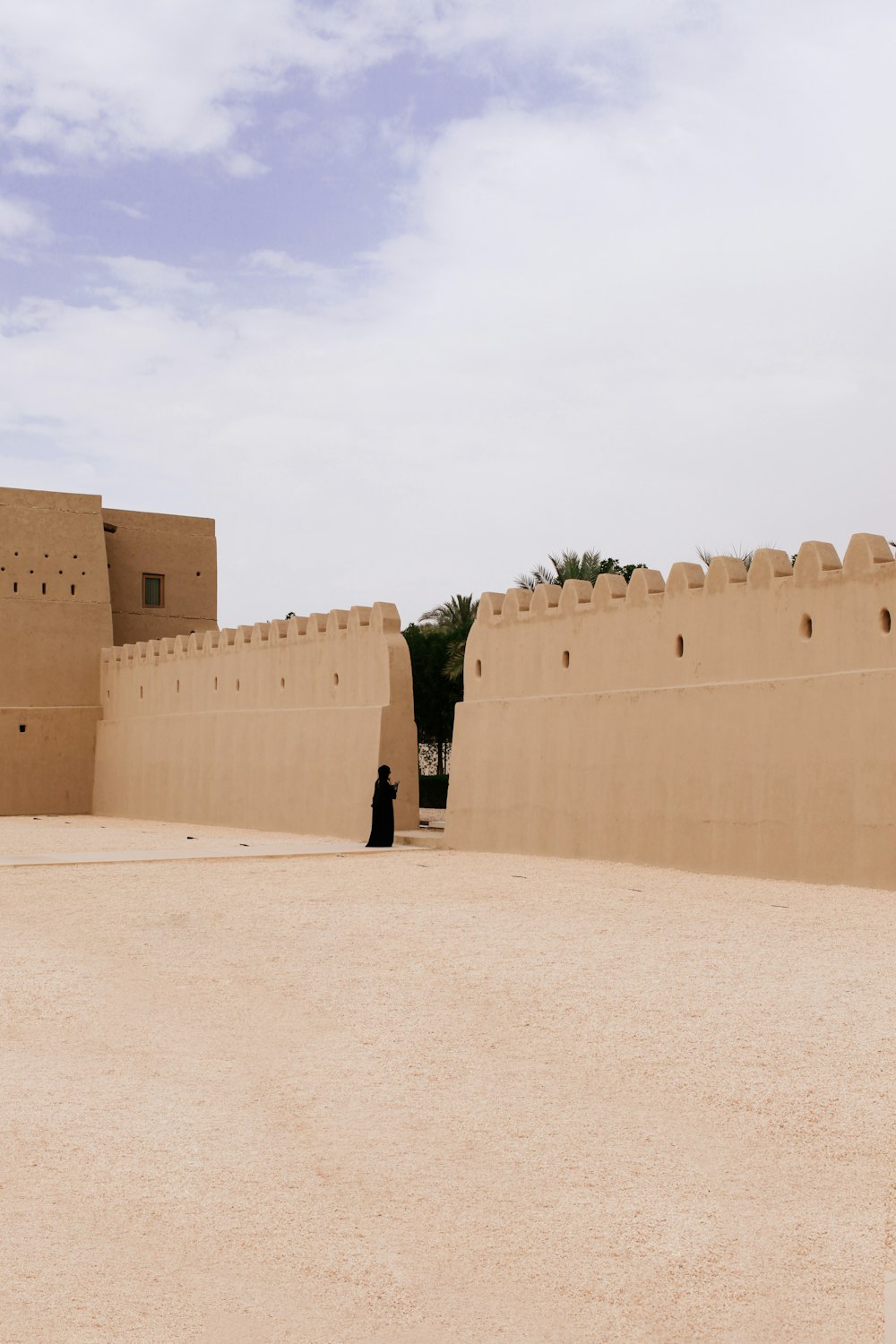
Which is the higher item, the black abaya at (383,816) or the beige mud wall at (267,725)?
the beige mud wall at (267,725)

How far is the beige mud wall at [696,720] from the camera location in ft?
36.9

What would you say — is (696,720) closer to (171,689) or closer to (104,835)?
(104,835)

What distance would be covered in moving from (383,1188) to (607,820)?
9.43 m

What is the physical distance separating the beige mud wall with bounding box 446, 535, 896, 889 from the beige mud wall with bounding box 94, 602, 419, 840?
76.1 inches

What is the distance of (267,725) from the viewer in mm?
20719

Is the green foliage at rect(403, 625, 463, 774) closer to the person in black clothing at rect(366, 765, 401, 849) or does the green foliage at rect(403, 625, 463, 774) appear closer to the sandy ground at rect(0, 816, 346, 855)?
the sandy ground at rect(0, 816, 346, 855)

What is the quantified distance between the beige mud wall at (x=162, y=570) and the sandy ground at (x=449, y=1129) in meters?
19.3

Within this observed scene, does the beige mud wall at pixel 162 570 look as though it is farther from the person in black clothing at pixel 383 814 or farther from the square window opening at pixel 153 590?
the person in black clothing at pixel 383 814

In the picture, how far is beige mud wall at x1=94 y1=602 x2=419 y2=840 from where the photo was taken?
18.1 meters

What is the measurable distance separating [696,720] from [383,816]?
4742 mm

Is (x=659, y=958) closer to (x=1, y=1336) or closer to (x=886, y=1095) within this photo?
(x=886, y=1095)

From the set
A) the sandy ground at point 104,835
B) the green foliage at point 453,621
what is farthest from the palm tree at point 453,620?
the sandy ground at point 104,835

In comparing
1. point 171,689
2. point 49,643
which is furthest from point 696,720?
point 49,643

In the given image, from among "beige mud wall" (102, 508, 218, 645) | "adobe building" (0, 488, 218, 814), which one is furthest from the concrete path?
"beige mud wall" (102, 508, 218, 645)
